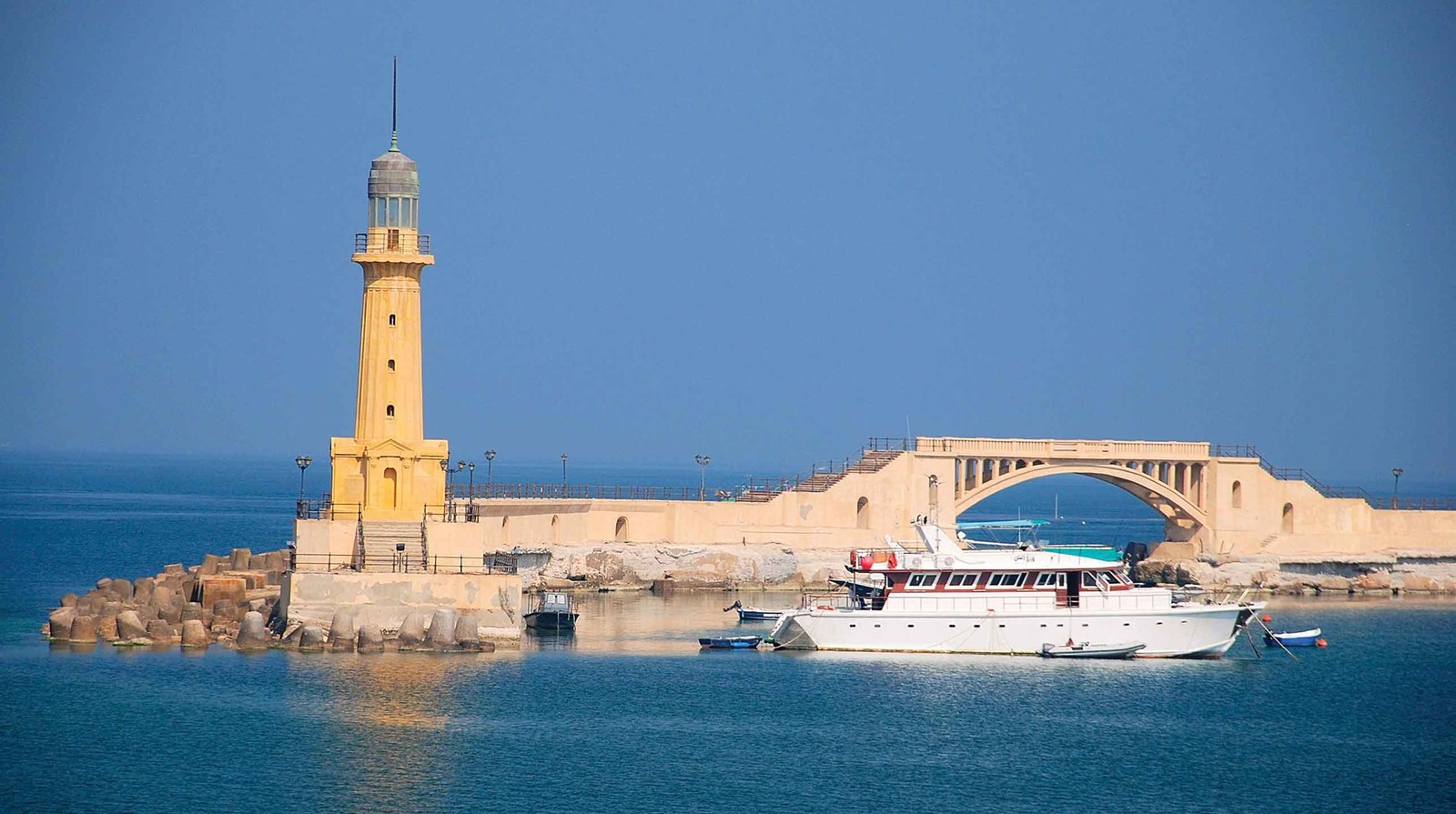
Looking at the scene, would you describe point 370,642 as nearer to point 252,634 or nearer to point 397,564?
point 397,564

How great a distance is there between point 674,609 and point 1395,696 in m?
28.0

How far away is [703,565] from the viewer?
84375mm

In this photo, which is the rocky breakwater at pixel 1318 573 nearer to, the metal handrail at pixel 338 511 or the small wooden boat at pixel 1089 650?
the small wooden boat at pixel 1089 650

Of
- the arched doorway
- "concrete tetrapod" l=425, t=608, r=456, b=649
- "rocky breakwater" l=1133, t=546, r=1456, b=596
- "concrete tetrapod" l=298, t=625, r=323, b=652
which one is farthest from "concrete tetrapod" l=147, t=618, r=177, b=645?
"rocky breakwater" l=1133, t=546, r=1456, b=596

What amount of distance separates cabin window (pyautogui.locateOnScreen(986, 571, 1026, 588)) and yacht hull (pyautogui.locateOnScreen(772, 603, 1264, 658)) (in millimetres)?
829

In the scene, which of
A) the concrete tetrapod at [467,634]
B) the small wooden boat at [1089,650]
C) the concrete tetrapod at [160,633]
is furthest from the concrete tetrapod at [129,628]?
the small wooden boat at [1089,650]

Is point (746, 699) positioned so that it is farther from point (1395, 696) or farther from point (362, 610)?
point (1395, 696)

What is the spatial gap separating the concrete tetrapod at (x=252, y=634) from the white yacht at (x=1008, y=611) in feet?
56.9

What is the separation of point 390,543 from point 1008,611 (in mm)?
19425

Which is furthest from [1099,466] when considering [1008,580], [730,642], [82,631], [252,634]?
[82,631]

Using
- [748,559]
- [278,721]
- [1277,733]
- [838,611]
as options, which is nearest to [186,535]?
[748,559]

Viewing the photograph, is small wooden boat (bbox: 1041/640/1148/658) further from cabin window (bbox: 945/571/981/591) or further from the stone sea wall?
the stone sea wall

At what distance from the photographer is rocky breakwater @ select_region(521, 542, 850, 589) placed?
8206 cm

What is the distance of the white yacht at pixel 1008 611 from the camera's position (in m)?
63.1
